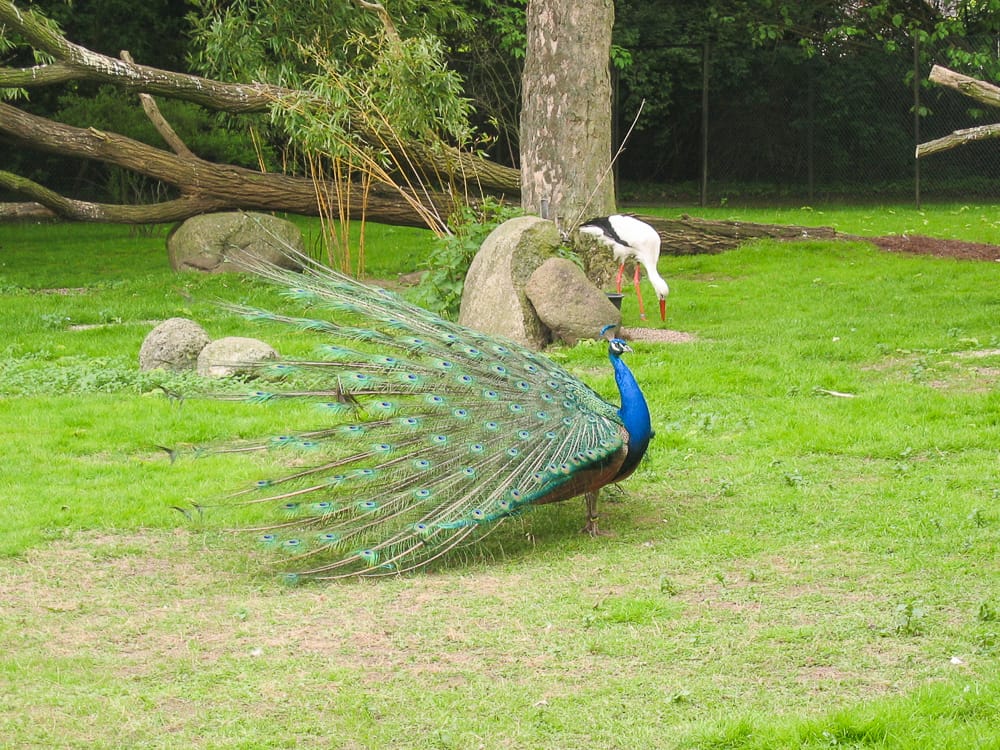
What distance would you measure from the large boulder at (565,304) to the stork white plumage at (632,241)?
1.61 meters

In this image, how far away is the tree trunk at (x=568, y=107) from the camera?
13.3 meters

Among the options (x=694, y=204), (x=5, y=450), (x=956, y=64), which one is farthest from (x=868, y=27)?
(x=5, y=450)

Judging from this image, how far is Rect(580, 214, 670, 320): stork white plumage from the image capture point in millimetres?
12344

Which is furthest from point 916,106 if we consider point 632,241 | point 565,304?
point 565,304

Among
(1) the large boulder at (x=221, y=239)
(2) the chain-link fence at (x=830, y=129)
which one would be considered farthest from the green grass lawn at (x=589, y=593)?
(2) the chain-link fence at (x=830, y=129)

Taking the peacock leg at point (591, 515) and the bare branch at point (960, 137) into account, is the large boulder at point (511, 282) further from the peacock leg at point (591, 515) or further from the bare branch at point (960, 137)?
the peacock leg at point (591, 515)

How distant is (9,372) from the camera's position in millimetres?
9969

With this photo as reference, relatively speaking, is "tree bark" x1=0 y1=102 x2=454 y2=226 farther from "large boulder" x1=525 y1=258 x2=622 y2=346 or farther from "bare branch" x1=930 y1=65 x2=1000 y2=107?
"bare branch" x1=930 y1=65 x2=1000 y2=107

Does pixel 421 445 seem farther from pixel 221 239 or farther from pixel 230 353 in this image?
pixel 221 239

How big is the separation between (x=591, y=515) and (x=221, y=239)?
10592mm

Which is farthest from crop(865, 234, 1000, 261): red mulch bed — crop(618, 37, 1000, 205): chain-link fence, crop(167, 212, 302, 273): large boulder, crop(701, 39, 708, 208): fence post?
crop(167, 212, 302, 273): large boulder

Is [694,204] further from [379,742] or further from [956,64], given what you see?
[379,742]

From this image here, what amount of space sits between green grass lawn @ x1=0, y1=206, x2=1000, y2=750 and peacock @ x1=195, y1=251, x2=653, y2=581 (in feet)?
0.80

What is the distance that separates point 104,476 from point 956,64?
17.9m
